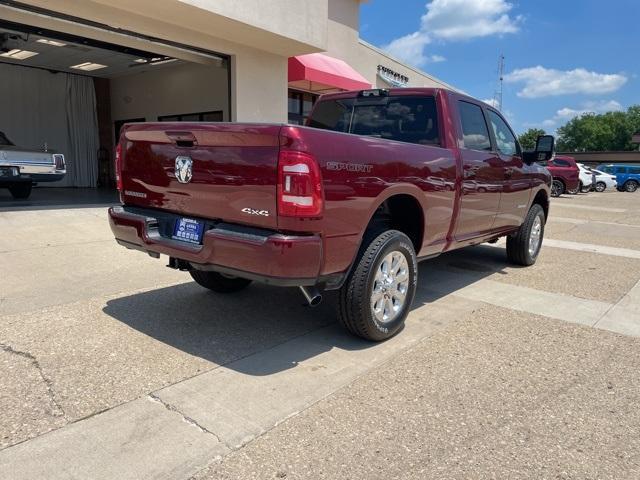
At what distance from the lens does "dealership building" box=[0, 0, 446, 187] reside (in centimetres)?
937

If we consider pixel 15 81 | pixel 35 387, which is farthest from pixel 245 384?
pixel 15 81

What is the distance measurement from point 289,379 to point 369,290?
87cm

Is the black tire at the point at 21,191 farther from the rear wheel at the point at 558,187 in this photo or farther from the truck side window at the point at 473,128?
the rear wheel at the point at 558,187

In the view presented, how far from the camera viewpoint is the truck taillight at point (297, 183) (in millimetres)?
3068

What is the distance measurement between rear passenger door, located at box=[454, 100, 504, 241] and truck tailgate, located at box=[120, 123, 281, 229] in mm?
2333

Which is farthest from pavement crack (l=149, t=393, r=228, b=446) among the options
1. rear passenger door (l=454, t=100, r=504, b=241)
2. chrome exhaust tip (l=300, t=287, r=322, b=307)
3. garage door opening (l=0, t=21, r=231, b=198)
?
garage door opening (l=0, t=21, r=231, b=198)

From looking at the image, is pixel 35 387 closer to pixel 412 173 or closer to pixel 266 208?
pixel 266 208

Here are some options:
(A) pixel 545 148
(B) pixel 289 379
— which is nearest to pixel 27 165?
(B) pixel 289 379

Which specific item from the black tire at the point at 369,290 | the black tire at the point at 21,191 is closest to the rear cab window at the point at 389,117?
the black tire at the point at 369,290

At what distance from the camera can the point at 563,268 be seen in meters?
6.99

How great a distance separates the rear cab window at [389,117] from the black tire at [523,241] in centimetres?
277

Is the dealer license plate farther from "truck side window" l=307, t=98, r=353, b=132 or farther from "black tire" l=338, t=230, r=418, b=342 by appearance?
"truck side window" l=307, t=98, r=353, b=132

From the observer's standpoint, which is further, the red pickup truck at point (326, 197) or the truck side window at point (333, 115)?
the truck side window at point (333, 115)

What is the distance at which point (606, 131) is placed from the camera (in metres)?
112
